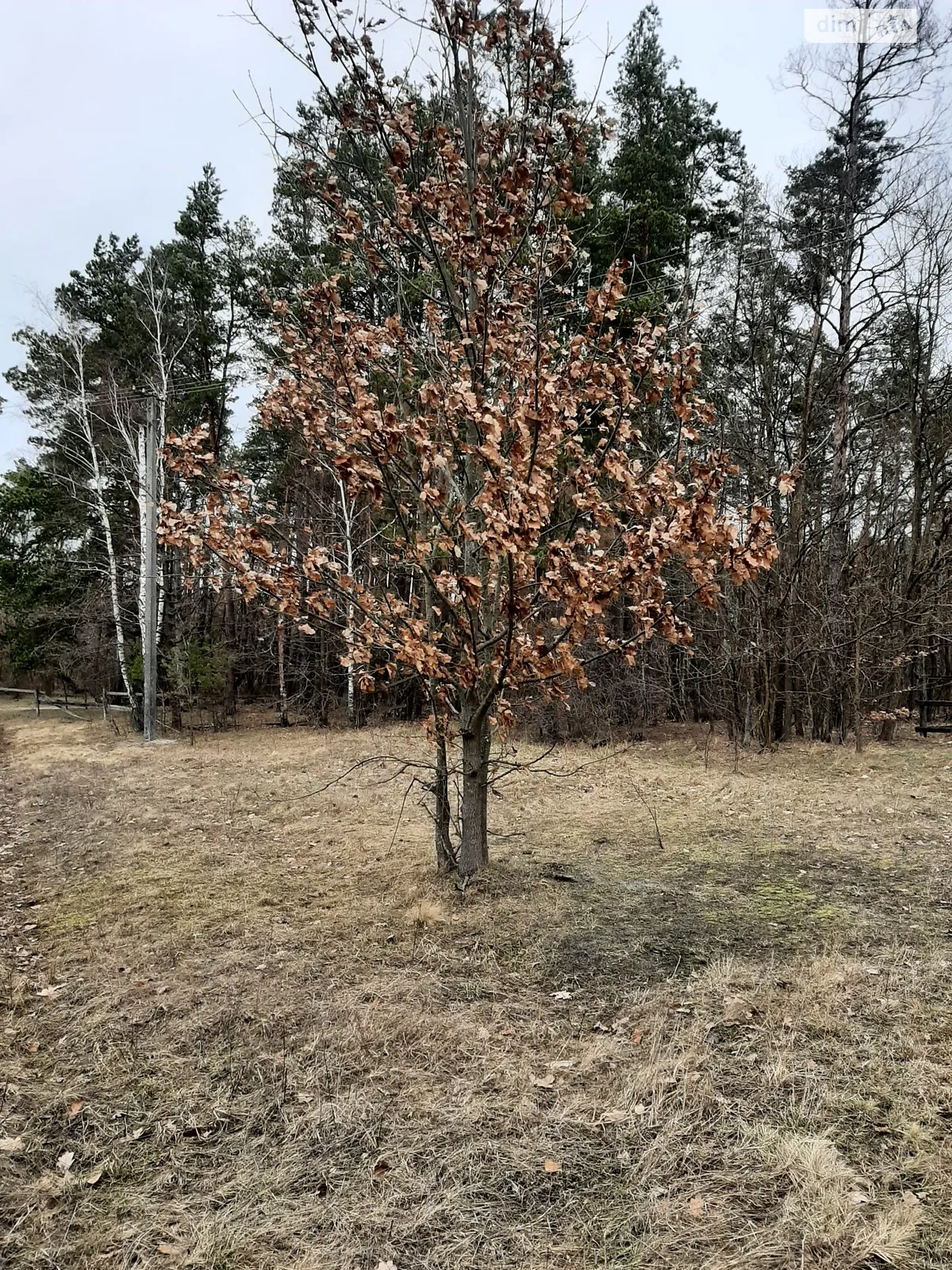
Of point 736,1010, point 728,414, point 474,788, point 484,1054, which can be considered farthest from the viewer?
point 728,414

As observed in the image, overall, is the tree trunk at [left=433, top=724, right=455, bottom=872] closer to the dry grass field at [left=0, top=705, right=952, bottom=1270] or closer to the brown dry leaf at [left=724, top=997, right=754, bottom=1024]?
the dry grass field at [left=0, top=705, right=952, bottom=1270]

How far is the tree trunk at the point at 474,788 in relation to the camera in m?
4.83

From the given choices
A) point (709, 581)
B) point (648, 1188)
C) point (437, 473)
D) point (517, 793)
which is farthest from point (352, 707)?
point (648, 1188)

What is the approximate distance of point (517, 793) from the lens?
8.48m

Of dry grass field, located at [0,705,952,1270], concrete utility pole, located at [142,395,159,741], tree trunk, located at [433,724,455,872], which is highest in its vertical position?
concrete utility pole, located at [142,395,159,741]

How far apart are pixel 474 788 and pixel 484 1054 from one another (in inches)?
80.4

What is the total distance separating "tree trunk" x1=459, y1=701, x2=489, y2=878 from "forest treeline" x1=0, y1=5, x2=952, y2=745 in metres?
3.40

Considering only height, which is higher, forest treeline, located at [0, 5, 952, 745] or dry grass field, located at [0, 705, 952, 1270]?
forest treeline, located at [0, 5, 952, 745]

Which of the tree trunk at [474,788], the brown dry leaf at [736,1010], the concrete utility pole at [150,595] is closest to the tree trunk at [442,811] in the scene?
the tree trunk at [474,788]

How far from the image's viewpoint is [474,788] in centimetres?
495

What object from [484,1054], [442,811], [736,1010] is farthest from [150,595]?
[736,1010]

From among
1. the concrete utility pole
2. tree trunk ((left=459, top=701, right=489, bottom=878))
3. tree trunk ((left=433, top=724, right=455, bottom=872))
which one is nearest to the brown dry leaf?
tree trunk ((left=459, top=701, right=489, bottom=878))

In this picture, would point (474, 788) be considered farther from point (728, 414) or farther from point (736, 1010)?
point (728, 414)

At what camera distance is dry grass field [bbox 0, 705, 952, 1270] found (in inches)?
82.8
